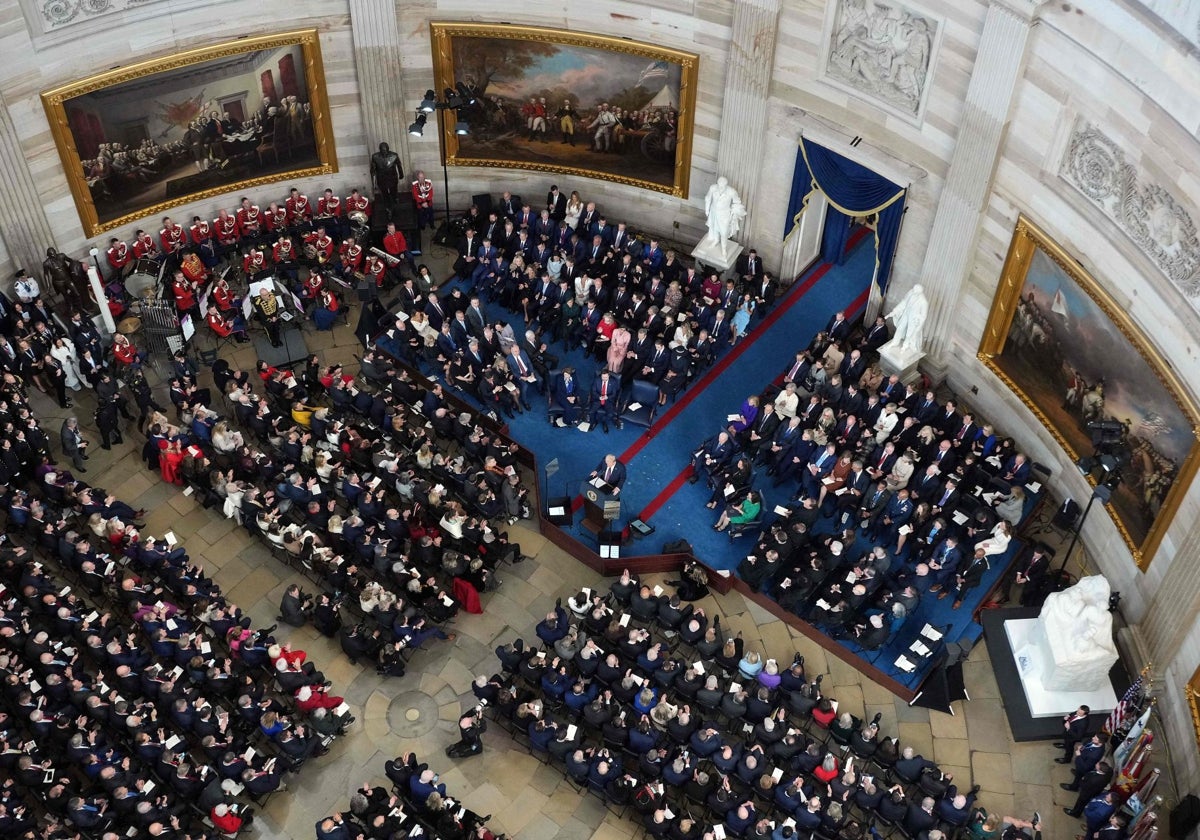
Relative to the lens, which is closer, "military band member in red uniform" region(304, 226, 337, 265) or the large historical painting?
the large historical painting

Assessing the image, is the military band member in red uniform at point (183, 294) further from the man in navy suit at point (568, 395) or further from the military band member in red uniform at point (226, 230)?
the man in navy suit at point (568, 395)

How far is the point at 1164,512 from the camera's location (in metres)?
20.0

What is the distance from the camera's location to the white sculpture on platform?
20141mm

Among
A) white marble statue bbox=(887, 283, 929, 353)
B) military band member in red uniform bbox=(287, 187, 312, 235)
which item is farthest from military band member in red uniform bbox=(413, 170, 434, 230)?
white marble statue bbox=(887, 283, 929, 353)

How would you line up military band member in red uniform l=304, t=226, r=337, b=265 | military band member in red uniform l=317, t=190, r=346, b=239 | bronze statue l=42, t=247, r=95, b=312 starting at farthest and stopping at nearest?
military band member in red uniform l=317, t=190, r=346, b=239 < military band member in red uniform l=304, t=226, r=337, b=265 < bronze statue l=42, t=247, r=95, b=312

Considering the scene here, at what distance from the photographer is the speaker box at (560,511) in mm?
23297

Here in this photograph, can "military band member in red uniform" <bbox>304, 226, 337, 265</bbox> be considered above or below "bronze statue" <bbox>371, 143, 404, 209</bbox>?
below

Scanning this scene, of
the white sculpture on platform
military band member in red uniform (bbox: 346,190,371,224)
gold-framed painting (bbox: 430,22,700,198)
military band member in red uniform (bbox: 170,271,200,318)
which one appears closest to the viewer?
the white sculpture on platform

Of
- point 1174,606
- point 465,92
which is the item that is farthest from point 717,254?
point 1174,606

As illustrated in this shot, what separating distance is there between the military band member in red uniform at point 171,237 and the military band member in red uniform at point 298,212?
7.30 feet

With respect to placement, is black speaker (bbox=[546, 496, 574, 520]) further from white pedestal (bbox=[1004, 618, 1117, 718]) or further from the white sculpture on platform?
the white sculpture on platform

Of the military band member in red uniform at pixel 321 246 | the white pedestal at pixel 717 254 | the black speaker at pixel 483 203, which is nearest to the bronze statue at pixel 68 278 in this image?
the military band member in red uniform at pixel 321 246

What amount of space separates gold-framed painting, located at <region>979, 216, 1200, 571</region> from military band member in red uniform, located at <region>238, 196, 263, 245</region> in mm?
14998

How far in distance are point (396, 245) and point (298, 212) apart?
2.27 meters
